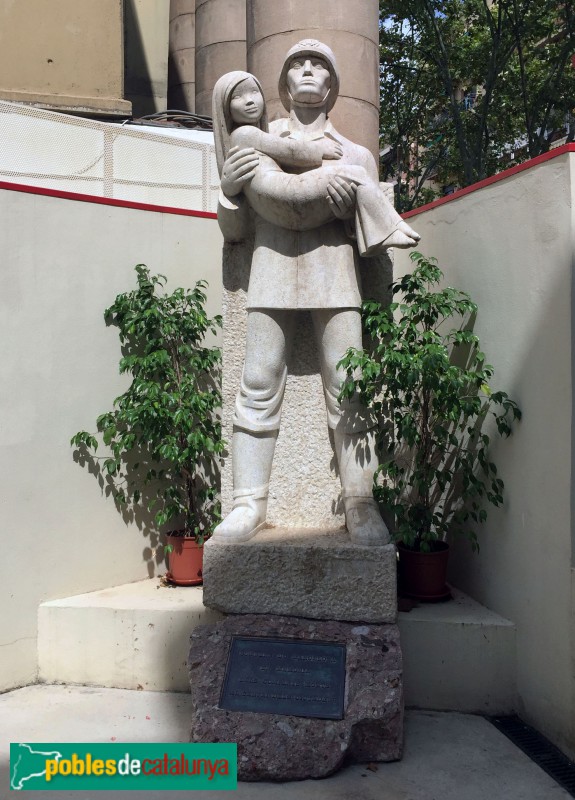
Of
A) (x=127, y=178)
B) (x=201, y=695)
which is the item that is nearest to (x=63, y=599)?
(x=201, y=695)

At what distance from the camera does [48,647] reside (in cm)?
390

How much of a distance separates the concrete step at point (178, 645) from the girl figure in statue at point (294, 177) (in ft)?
5.75

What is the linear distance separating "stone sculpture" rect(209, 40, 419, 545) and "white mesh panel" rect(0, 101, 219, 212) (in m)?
2.30

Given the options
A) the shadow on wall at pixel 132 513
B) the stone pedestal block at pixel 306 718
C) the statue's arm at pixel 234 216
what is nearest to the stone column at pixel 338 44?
the statue's arm at pixel 234 216

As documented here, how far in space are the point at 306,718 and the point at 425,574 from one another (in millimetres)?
1062

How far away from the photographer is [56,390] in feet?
13.0

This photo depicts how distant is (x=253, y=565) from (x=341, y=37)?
14.1ft

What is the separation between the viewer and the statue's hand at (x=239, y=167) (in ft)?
11.1

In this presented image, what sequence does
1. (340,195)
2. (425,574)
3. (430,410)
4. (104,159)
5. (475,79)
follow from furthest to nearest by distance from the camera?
(475,79) → (104,159) → (430,410) → (425,574) → (340,195)

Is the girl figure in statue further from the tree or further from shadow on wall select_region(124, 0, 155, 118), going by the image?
the tree

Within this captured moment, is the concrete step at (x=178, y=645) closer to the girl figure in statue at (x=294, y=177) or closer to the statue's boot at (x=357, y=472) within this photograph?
the statue's boot at (x=357, y=472)

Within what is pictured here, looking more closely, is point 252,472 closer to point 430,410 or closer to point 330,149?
point 430,410

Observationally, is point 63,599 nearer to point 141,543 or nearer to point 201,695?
point 141,543

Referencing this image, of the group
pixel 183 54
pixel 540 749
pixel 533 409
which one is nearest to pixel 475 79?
pixel 183 54
